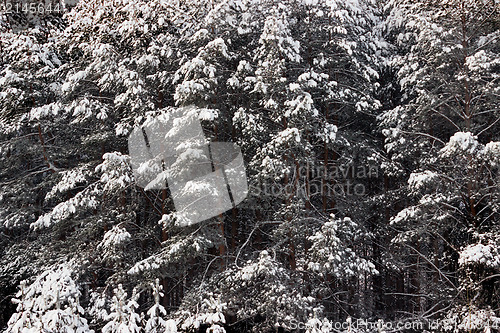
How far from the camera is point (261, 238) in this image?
1324 centimetres

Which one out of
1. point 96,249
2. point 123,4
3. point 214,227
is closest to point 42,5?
point 123,4

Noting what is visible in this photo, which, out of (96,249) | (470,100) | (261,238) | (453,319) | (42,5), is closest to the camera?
(453,319)

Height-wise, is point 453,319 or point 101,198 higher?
point 101,198

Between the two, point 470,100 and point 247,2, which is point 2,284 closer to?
point 247,2

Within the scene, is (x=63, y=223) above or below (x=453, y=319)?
above

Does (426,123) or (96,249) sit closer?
(96,249)

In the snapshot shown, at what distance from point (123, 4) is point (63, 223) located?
21.3 ft

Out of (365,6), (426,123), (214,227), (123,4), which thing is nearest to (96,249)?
(214,227)

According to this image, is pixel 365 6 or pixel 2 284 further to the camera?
pixel 365 6

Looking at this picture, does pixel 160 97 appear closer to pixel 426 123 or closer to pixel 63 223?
pixel 63 223

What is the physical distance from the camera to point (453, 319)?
29.7 ft

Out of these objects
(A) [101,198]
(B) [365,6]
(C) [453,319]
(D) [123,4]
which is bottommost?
(C) [453,319]

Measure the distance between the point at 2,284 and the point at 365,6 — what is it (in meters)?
14.4

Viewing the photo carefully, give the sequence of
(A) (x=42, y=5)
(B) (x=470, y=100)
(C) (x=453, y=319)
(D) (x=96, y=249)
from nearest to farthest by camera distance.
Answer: (C) (x=453, y=319)
(B) (x=470, y=100)
(D) (x=96, y=249)
(A) (x=42, y=5)
